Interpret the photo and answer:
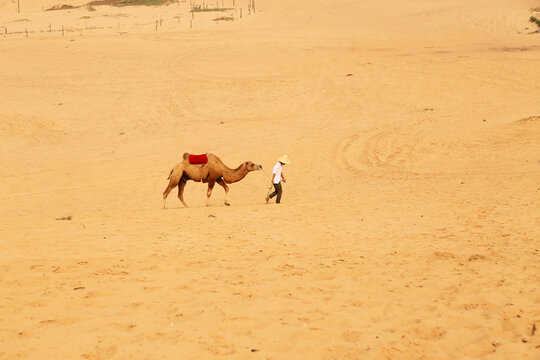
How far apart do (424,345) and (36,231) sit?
23.2ft

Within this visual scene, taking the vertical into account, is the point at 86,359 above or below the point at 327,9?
below

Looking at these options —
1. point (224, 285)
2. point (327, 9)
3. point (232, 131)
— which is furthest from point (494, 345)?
point (327, 9)

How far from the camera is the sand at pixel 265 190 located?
6.66 meters

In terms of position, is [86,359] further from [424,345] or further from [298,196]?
[298,196]

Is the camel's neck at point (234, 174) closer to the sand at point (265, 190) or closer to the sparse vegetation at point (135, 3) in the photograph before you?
the sand at point (265, 190)

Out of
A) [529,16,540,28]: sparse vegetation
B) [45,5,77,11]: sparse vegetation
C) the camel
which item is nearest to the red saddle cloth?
the camel

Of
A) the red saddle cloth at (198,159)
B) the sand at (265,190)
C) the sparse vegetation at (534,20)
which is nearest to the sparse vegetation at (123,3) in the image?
the sand at (265,190)

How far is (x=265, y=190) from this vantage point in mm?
17891

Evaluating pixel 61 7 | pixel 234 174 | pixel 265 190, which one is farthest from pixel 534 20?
pixel 61 7

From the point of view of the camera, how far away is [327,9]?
5566cm

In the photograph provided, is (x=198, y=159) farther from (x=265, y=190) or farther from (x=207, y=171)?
(x=265, y=190)

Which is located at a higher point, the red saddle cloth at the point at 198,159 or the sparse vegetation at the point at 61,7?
the sparse vegetation at the point at 61,7

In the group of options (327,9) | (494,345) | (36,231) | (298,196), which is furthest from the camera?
(327,9)

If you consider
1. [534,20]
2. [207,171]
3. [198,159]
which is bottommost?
[207,171]
